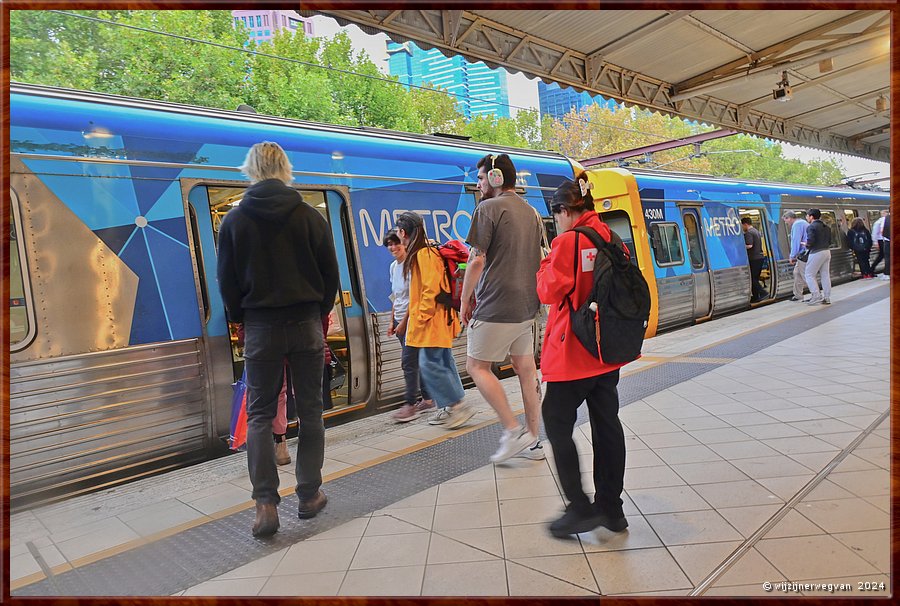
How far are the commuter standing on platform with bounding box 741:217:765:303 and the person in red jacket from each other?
9881 millimetres

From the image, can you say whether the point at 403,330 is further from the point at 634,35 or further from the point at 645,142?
the point at 645,142

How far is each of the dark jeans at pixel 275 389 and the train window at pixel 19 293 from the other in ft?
4.41

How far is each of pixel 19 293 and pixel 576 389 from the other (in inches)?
122

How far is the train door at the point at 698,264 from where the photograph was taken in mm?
9594

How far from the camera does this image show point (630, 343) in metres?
2.54

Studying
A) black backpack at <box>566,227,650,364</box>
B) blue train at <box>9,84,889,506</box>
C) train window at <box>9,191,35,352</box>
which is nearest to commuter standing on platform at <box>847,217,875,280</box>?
blue train at <box>9,84,889,506</box>

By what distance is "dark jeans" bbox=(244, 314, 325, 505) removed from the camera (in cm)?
284

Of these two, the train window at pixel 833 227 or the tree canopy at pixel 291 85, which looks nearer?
the train window at pixel 833 227

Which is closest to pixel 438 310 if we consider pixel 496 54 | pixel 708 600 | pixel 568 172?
pixel 496 54

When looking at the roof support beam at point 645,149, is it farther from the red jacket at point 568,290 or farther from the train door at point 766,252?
the red jacket at point 568,290

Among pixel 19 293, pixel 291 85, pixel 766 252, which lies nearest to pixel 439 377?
pixel 19 293

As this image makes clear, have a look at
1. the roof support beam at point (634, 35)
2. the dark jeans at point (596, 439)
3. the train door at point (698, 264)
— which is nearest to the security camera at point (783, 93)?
the train door at point (698, 264)

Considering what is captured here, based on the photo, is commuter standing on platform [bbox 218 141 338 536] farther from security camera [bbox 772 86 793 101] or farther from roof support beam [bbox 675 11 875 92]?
security camera [bbox 772 86 793 101]

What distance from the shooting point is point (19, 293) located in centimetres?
316
